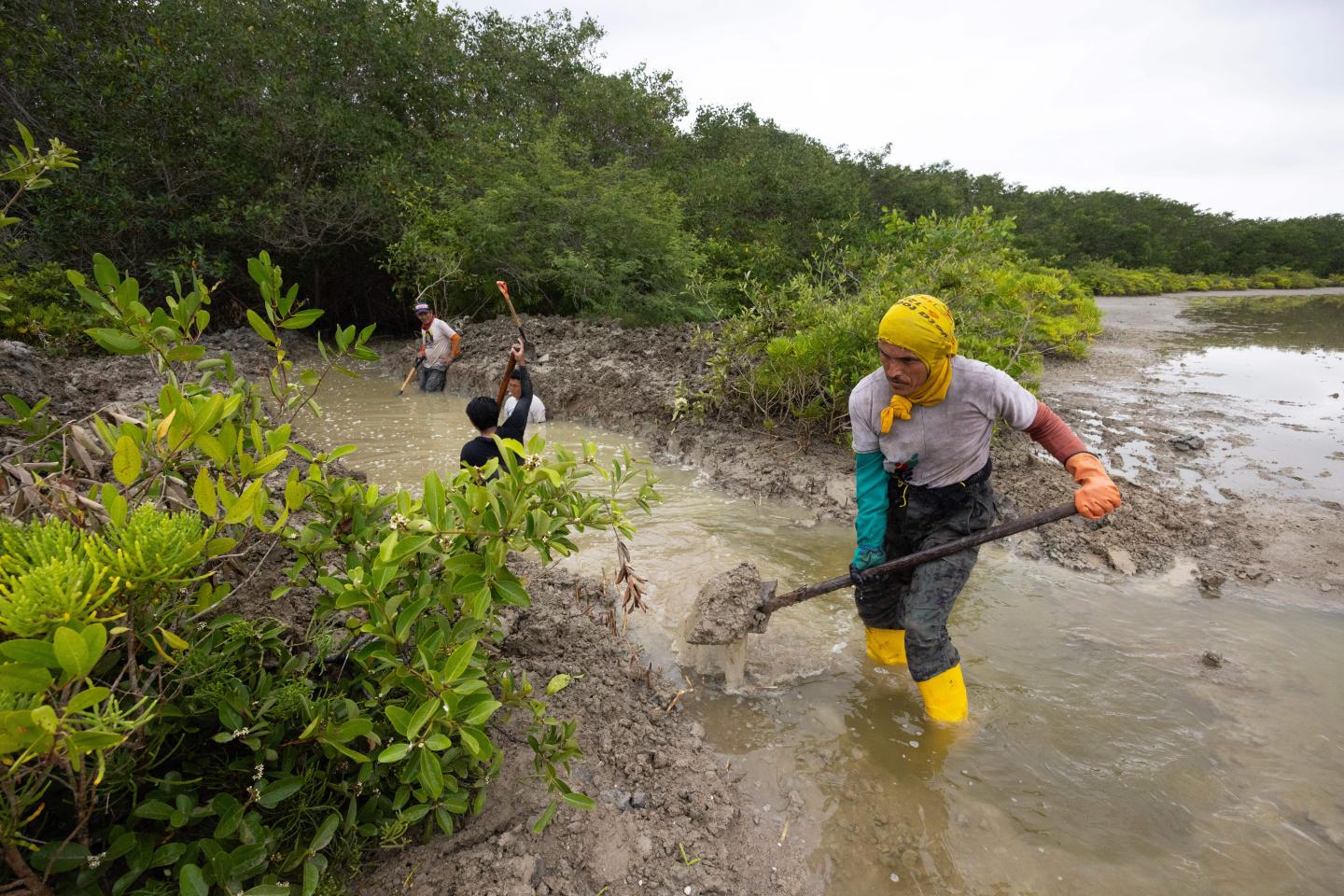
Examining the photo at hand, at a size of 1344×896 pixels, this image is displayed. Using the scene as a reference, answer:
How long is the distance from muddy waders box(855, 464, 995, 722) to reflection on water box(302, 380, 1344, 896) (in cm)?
24

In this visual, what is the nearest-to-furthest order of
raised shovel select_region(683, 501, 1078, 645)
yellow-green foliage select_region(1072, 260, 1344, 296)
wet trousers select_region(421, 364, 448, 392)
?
raised shovel select_region(683, 501, 1078, 645) → wet trousers select_region(421, 364, 448, 392) → yellow-green foliage select_region(1072, 260, 1344, 296)

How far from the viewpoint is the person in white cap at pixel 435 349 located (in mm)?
8773

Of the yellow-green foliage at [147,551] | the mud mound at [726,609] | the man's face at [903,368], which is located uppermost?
the man's face at [903,368]

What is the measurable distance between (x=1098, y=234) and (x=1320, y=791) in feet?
151

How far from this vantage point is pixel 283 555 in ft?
8.76

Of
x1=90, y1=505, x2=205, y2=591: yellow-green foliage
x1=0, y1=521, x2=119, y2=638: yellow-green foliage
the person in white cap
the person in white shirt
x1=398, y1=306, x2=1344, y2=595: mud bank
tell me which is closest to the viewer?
x1=0, y1=521, x2=119, y2=638: yellow-green foliage

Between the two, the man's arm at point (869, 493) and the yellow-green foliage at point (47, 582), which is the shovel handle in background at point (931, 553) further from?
the yellow-green foliage at point (47, 582)

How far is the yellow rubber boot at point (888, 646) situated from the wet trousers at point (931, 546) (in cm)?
33

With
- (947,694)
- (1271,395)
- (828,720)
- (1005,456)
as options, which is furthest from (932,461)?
(1271,395)

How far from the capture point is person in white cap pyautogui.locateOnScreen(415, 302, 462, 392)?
877 centimetres

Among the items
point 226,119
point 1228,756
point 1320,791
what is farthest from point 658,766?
point 226,119

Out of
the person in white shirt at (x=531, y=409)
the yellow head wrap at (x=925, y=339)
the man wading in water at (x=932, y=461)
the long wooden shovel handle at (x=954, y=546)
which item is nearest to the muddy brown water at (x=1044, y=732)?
the man wading in water at (x=932, y=461)

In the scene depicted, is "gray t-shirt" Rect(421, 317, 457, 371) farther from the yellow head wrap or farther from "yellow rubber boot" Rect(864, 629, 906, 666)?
the yellow head wrap

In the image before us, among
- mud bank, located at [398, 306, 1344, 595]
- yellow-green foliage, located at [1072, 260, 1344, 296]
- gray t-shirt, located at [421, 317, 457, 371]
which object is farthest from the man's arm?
yellow-green foliage, located at [1072, 260, 1344, 296]
